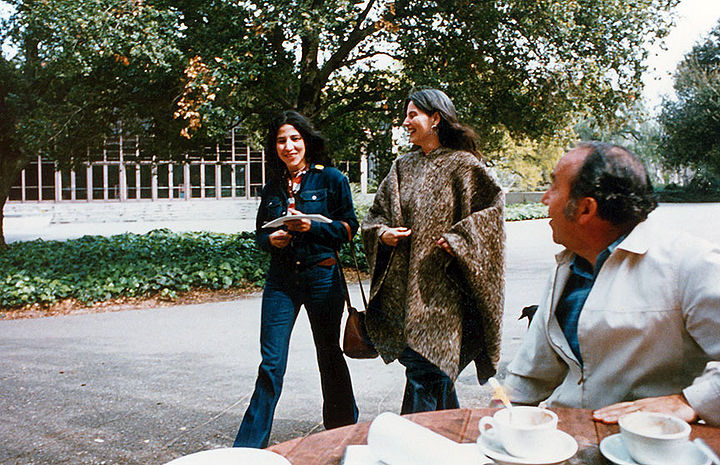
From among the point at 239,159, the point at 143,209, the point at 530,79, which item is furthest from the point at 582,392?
the point at 239,159

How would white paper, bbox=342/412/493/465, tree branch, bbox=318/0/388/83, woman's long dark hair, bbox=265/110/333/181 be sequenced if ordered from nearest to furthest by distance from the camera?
white paper, bbox=342/412/493/465 < woman's long dark hair, bbox=265/110/333/181 < tree branch, bbox=318/0/388/83

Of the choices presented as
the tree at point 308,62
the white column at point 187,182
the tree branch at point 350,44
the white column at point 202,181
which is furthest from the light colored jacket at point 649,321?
the white column at point 202,181

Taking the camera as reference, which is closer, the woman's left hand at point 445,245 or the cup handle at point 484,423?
the cup handle at point 484,423

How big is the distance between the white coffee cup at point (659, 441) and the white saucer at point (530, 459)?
0.37 feet

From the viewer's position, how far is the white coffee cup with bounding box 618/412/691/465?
1.28 metres

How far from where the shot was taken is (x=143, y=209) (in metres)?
37.5

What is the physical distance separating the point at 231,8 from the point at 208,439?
820 cm

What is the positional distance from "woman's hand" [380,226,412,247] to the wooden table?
1730 mm

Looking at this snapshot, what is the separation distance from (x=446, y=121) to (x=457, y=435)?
226 centimetres

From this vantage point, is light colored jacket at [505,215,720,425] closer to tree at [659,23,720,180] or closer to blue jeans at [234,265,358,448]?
blue jeans at [234,265,358,448]

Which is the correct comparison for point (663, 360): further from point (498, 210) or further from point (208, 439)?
point (208, 439)

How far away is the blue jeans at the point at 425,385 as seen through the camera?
3416 millimetres

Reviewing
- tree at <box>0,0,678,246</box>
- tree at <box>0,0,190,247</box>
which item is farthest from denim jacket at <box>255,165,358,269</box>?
tree at <box>0,0,190,247</box>

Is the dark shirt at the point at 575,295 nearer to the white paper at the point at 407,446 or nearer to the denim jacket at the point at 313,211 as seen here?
the white paper at the point at 407,446
